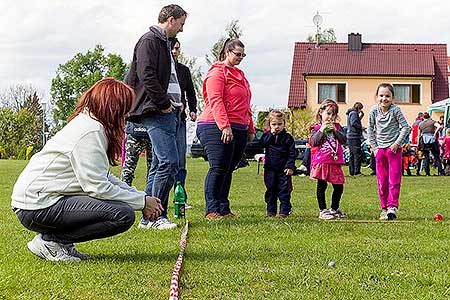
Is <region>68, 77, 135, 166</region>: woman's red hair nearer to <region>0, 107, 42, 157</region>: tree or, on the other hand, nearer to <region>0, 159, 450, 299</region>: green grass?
<region>0, 159, 450, 299</region>: green grass

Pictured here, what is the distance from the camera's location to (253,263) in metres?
6.18

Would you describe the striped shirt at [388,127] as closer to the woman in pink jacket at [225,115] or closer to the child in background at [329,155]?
the child in background at [329,155]

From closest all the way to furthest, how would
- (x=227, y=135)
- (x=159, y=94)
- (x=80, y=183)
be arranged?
1. (x=80, y=183)
2. (x=159, y=94)
3. (x=227, y=135)

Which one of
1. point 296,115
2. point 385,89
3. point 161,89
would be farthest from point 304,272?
point 296,115

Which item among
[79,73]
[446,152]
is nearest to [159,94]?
[446,152]

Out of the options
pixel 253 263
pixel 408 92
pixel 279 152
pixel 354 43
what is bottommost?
pixel 253 263

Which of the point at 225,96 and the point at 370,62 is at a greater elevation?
the point at 370,62

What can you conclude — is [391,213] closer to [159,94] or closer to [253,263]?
[159,94]

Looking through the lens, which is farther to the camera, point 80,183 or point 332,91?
point 332,91

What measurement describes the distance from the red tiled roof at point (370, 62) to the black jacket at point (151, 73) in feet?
144

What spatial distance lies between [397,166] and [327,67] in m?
43.0

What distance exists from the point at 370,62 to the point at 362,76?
5.16 ft

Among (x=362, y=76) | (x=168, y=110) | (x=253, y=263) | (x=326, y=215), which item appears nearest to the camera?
(x=253, y=263)

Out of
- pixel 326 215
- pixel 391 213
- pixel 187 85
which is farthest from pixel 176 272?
pixel 187 85
